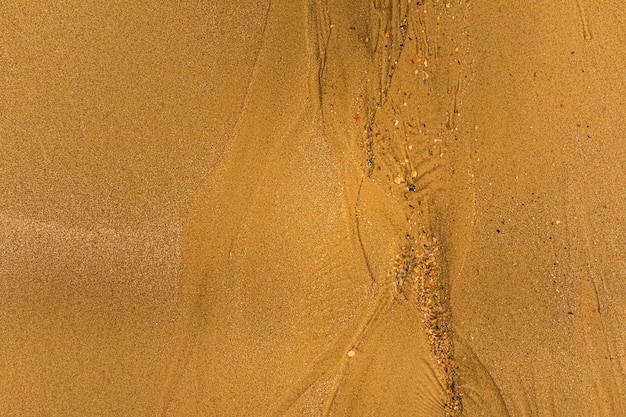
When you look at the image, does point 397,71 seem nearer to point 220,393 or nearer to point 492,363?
point 492,363

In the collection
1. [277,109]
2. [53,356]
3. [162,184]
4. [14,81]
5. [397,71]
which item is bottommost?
[53,356]

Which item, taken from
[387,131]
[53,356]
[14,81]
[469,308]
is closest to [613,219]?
[469,308]

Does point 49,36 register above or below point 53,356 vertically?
above

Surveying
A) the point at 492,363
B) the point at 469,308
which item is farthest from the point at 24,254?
the point at 492,363

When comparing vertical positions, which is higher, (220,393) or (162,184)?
(162,184)

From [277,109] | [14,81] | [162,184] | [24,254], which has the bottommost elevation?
[24,254]

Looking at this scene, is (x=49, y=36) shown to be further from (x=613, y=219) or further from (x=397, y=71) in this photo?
(x=613, y=219)
